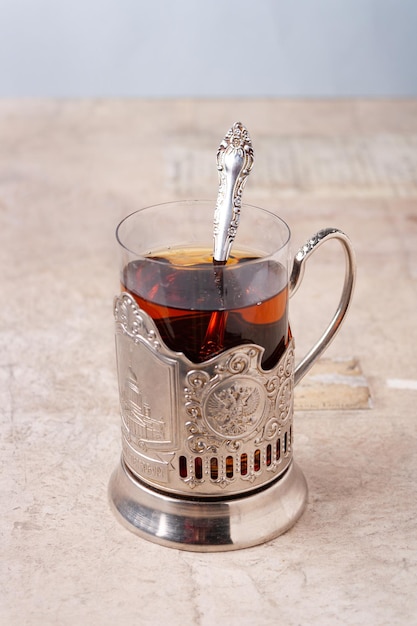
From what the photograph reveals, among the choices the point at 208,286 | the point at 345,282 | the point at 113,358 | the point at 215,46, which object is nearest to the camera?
the point at 208,286

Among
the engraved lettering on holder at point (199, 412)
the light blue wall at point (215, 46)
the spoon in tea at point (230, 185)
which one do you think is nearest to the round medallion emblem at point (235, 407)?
the engraved lettering on holder at point (199, 412)

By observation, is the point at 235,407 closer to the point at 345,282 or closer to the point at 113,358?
the point at 345,282

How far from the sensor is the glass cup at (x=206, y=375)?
2.62 feet

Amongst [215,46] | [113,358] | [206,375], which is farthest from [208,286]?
[215,46]

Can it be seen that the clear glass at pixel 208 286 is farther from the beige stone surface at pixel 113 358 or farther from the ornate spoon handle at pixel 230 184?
the beige stone surface at pixel 113 358

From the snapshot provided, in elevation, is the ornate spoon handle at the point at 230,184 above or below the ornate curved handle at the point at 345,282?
above

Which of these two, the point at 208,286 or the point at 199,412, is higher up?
the point at 208,286

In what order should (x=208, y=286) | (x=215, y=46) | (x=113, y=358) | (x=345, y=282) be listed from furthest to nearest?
(x=215, y=46) < (x=113, y=358) < (x=345, y=282) < (x=208, y=286)

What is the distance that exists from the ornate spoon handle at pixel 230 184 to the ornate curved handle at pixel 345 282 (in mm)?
70

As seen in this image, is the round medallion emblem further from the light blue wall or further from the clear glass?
the light blue wall

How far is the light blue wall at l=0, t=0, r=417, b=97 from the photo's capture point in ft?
9.82

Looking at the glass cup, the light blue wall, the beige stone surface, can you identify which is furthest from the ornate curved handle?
the light blue wall

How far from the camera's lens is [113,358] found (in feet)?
3.88

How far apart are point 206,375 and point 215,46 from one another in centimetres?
237
